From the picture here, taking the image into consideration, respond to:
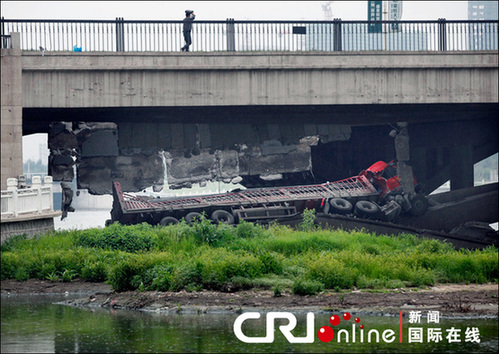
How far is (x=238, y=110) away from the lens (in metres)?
33.9

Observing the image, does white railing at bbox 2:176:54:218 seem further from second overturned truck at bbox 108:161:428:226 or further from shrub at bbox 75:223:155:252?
second overturned truck at bbox 108:161:428:226

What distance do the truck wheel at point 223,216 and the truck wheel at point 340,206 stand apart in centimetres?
429

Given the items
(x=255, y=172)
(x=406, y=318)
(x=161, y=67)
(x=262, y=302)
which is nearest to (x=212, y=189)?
(x=255, y=172)

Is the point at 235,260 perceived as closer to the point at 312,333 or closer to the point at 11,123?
the point at 312,333

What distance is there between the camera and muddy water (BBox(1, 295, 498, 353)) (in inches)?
571

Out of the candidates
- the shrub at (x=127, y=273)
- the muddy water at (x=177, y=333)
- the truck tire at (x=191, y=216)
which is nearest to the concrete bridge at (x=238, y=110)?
the truck tire at (x=191, y=216)

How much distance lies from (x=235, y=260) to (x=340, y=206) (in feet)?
43.6

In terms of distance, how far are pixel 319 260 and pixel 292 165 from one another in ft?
43.6

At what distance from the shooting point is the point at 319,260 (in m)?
21.5

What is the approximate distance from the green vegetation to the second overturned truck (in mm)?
3546

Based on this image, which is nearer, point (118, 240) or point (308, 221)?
point (118, 240)

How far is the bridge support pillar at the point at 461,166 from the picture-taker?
3578 centimetres

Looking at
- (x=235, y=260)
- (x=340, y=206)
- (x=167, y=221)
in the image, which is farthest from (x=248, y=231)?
(x=340, y=206)

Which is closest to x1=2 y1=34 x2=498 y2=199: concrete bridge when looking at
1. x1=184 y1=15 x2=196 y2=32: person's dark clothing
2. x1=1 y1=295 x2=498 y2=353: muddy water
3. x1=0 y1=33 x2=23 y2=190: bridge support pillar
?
x1=0 y1=33 x2=23 y2=190: bridge support pillar
